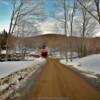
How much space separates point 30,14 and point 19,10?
6.98ft

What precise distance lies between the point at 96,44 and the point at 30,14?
402 ft

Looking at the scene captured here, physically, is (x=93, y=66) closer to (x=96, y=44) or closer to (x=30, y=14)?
(x=30, y=14)

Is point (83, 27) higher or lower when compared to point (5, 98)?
higher

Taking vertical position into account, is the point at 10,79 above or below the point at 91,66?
below

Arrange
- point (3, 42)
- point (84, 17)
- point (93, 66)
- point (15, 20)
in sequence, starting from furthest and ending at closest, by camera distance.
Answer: point (3, 42) < point (84, 17) < point (15, 20) < point (93, 66)

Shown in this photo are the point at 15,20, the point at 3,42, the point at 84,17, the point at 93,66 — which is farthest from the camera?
the point at 3,42

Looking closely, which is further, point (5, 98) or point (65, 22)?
point (65, 22)

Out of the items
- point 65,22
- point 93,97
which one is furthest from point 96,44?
point 93,97

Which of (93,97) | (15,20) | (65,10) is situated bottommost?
(93,97)

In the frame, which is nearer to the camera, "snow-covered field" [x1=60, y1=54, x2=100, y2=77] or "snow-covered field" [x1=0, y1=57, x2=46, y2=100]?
"snow-covered field" [x1=0, y1=57, x2=46, y2=100]

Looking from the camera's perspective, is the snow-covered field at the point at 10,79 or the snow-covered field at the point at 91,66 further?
the snow-covered field at the point at 91,66

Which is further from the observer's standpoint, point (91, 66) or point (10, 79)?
point (91, 66)

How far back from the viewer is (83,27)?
1980 inches

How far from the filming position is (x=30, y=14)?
38.9m
